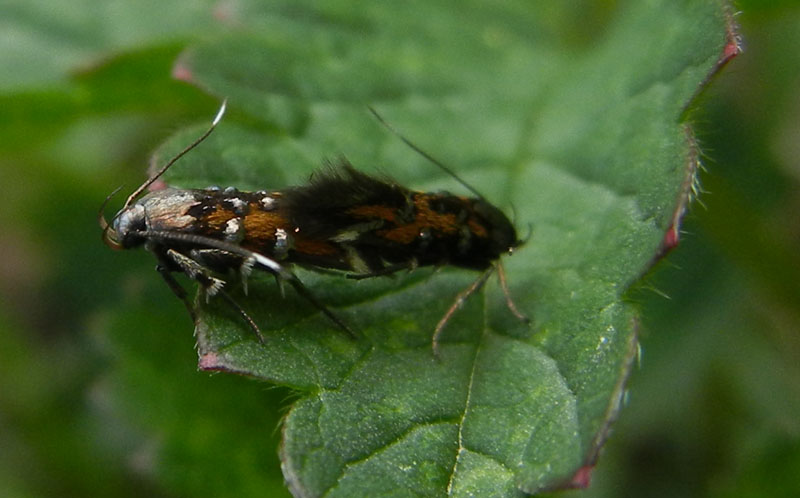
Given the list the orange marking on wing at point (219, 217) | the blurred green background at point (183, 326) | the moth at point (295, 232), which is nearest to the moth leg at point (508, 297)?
the moth at point (295, 232)

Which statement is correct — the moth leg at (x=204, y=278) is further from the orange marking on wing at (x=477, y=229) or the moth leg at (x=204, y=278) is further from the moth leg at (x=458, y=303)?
the orange marking on wing at (x=477, y=229)

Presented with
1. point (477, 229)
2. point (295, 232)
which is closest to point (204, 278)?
point (295, 232)

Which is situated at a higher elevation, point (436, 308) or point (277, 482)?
point (436, 308)

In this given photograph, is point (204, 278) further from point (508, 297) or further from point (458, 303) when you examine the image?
point (508, 297)

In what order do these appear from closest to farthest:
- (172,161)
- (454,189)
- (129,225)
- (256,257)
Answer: (256,257) → (129,225) → (172,161) → (454,189)

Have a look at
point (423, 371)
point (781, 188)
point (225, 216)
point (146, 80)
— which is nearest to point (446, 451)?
point (423, 371)

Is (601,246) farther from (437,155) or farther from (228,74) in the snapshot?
(228,74)

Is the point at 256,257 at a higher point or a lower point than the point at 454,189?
higher
